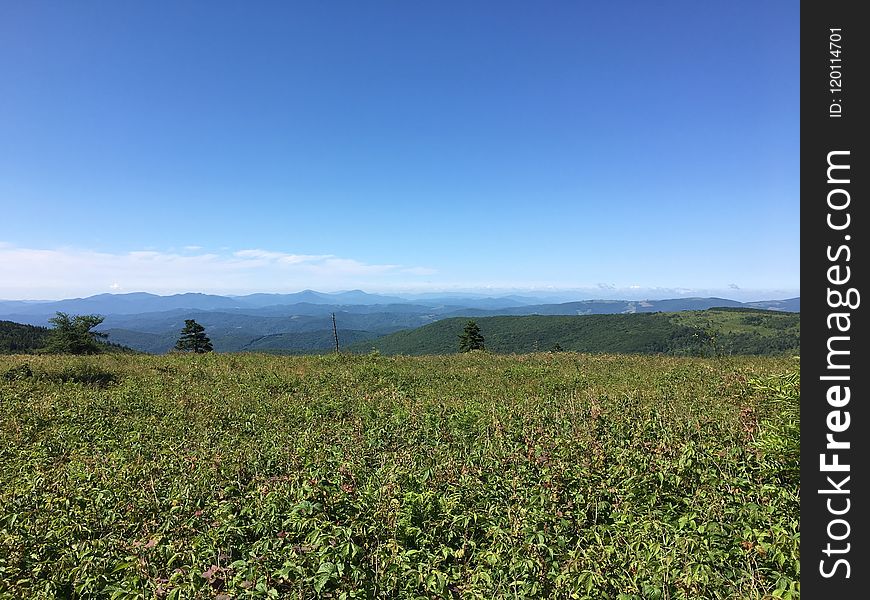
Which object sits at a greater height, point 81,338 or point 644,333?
point 81,338

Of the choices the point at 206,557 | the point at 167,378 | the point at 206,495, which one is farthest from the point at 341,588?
the point at 167,378

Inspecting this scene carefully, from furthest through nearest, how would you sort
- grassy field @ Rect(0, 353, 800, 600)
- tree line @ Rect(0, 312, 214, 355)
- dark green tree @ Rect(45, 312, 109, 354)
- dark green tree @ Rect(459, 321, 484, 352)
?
dark green tree @ Rect(459, 321, 484, 352), dark green tree @ Rect(45, 312, 109, 354), tree line @ Rect(0, 312, 214, 355), grassy field @ Rect(0, 353, 800, 600)

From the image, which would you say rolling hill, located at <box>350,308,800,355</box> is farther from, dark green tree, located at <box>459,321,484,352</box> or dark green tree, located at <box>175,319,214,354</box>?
dark green tree, located at <box>175,319,214,354</box>

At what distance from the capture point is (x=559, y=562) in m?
4.14

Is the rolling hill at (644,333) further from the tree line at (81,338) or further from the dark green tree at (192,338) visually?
the tree line at (81,338)

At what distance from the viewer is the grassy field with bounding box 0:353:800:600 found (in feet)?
12.7

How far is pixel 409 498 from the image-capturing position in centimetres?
534
